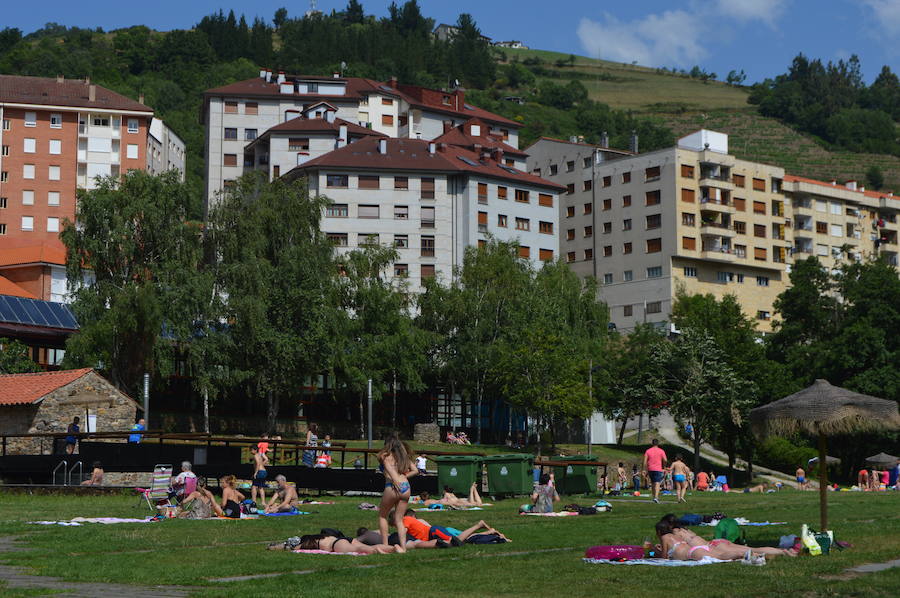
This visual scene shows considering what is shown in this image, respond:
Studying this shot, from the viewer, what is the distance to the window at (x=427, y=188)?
4269 inches

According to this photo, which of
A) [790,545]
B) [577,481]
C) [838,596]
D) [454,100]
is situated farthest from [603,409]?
[454,100]

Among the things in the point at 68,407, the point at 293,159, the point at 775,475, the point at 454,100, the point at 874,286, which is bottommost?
the point at 775,475

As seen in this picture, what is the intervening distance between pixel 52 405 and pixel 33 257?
52940mm

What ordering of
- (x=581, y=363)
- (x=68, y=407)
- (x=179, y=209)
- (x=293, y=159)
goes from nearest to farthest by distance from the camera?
(x=68, y=407), (x=179, y=209), (x=581, y=363), (x=293, y=159)

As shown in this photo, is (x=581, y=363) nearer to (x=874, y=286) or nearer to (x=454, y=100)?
(x=874, y=286)

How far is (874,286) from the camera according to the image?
76.2 m

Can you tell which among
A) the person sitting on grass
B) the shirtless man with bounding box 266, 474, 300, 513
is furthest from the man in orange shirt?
the person sitting on grass

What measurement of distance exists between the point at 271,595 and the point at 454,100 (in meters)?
135

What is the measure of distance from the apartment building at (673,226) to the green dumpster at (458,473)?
3212 inches

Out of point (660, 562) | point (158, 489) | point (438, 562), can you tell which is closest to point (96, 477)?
point (158, 489)

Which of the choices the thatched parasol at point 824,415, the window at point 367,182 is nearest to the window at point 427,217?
the window at point 367,182

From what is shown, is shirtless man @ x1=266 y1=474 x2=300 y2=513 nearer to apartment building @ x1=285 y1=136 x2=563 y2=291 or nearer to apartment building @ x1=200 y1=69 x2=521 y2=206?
apartment building @ x1=285 y1=136 x2=563 y2=291

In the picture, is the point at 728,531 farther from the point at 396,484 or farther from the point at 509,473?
the point at 509,473

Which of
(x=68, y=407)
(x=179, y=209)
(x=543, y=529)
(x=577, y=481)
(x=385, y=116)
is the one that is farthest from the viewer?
(x=385, y=116)
